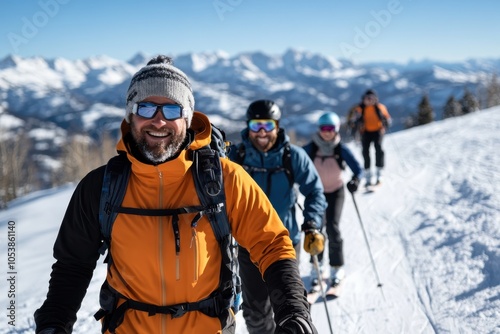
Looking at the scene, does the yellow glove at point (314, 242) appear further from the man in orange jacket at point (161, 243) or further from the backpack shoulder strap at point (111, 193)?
the backpack shoulder strap at point (111, 193)

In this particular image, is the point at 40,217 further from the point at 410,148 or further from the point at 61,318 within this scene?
the point at 410,148

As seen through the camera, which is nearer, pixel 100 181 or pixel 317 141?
pixel 100 181

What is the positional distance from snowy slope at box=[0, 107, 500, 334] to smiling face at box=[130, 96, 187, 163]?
10.1 ft

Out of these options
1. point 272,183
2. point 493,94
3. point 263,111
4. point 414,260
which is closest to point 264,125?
point 263,111

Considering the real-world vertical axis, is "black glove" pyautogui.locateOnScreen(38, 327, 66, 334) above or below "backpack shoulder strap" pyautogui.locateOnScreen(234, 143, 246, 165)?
below

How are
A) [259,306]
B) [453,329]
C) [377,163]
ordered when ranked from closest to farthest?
[259,306] → [453,329] → [377,163]

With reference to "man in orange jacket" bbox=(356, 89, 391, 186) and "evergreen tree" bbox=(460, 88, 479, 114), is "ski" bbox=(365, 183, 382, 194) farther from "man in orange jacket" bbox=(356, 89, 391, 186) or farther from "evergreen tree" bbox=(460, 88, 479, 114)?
"evergreen tree" bbox=(460, 88, 479, 114)

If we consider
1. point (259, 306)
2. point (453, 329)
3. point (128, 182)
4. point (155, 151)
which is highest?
point (155, 151)

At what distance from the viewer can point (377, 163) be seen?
1077cm

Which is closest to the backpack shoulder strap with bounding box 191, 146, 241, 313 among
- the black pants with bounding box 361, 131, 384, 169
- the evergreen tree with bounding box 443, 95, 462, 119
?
the black pants with bounding box 361, 131, 384, 169

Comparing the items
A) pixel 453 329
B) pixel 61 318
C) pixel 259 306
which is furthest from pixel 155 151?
pixel 453 329

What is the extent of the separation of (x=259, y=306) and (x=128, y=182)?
2018 mm

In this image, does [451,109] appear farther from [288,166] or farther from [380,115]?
[288,166]

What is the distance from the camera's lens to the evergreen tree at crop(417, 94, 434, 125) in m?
40.1
